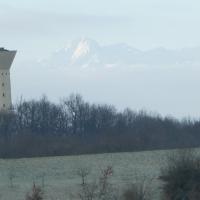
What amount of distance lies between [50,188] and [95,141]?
26.1 m

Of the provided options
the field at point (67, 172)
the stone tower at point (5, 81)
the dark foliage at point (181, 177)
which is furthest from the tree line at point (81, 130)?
the dark foliage at point (181, 177)

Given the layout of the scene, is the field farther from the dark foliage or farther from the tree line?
the tree line

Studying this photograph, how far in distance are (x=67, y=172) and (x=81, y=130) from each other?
1292 inches

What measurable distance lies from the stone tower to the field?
80.6ft

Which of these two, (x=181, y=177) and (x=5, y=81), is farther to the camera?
(x=5, y=81)

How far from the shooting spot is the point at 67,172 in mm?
31500

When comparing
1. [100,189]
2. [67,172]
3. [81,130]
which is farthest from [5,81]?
[100,189]

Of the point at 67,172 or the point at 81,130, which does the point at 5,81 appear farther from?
the point at 67,172

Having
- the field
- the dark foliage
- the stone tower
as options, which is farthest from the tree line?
the dark foliage

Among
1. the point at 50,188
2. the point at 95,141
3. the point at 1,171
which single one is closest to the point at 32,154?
the point at 95,141

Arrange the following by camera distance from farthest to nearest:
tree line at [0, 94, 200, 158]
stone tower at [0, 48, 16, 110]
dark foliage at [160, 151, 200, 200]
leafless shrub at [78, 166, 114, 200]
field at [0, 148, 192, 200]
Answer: stone tower at [0, 48, 16, 110] → tree line at [0, 94, 200, 158] → field at [0, 148, 192, 200] → dark foliage at [160, 151, 200, 200] → leafless shrub at [78, 166, 114, 200]

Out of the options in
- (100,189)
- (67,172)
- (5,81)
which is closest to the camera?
(100,189)

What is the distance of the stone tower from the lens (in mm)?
61312

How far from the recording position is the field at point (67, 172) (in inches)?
966
